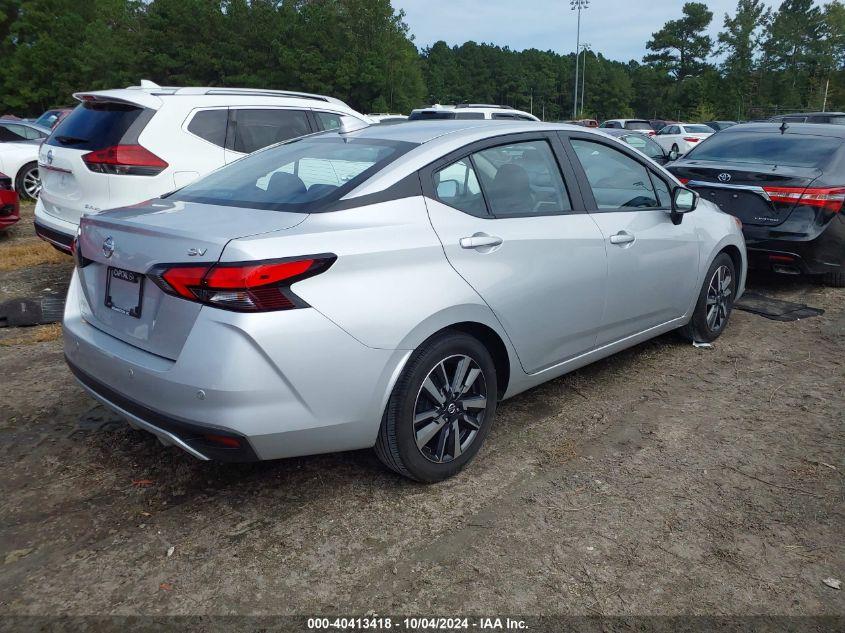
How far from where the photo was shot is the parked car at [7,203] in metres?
8.88

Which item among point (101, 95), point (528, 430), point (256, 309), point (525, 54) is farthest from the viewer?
point (525, 54)

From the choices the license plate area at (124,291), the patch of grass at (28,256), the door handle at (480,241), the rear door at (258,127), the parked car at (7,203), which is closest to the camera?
the license plate area at (124,291)

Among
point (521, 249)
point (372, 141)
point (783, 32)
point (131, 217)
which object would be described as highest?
point (783, 32)

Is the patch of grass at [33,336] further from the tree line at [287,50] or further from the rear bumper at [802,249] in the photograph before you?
the tree line at [287,50]

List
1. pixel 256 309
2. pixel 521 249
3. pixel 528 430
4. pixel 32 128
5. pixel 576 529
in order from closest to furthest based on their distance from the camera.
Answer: pixel 256 309 < pixel 576 529 < pixel 521 249 < pixel 528 430 < pixel 32 128

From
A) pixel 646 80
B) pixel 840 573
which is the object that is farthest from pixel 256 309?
pixel 646 80

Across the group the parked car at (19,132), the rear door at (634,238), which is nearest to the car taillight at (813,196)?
the rear door at (634,238)

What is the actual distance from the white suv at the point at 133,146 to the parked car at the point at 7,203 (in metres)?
2.64

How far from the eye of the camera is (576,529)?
2.96 m

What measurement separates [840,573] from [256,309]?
7.80 feet

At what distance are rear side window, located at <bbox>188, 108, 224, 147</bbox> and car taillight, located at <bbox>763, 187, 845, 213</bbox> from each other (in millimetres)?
4924

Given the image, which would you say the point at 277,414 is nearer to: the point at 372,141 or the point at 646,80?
the point at 372,141

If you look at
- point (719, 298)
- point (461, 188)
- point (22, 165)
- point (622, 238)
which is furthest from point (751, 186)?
point (22, 165)

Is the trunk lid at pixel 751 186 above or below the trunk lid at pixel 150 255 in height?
below
